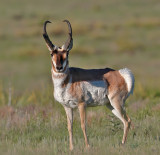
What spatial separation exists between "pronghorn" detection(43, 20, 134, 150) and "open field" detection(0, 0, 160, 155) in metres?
0.57

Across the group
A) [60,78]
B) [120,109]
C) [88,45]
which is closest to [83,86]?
[60,78]

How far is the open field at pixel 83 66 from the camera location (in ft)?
26.5

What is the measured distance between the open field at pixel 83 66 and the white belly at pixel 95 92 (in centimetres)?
63

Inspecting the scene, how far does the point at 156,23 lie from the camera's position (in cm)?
3712

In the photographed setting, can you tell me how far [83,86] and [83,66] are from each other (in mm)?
13389

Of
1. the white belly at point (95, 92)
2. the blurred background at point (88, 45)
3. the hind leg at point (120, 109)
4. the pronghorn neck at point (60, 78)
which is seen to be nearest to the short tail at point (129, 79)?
the hind leg at point (120, 109)

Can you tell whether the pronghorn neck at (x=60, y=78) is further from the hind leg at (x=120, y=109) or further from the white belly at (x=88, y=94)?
the hind leg at (x=120, y=109)

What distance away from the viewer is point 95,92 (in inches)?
307

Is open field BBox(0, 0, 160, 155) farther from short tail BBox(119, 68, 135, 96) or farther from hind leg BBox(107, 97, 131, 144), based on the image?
short tail BBox(119, 68, 135, 96)

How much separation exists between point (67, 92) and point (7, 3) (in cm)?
5216

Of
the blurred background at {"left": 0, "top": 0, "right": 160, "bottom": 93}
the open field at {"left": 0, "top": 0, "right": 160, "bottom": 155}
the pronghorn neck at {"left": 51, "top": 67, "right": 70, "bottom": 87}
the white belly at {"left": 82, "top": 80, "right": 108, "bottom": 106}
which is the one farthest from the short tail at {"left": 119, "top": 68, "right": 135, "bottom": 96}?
the blurred background at {"left": 0, "top": 0, "right": 160, "bottom": 93}

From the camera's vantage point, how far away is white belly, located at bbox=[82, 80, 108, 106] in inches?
304

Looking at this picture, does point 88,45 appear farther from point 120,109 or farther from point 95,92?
point 95,92

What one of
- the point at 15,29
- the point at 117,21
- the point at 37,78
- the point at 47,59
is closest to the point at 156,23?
the point at 117,21
